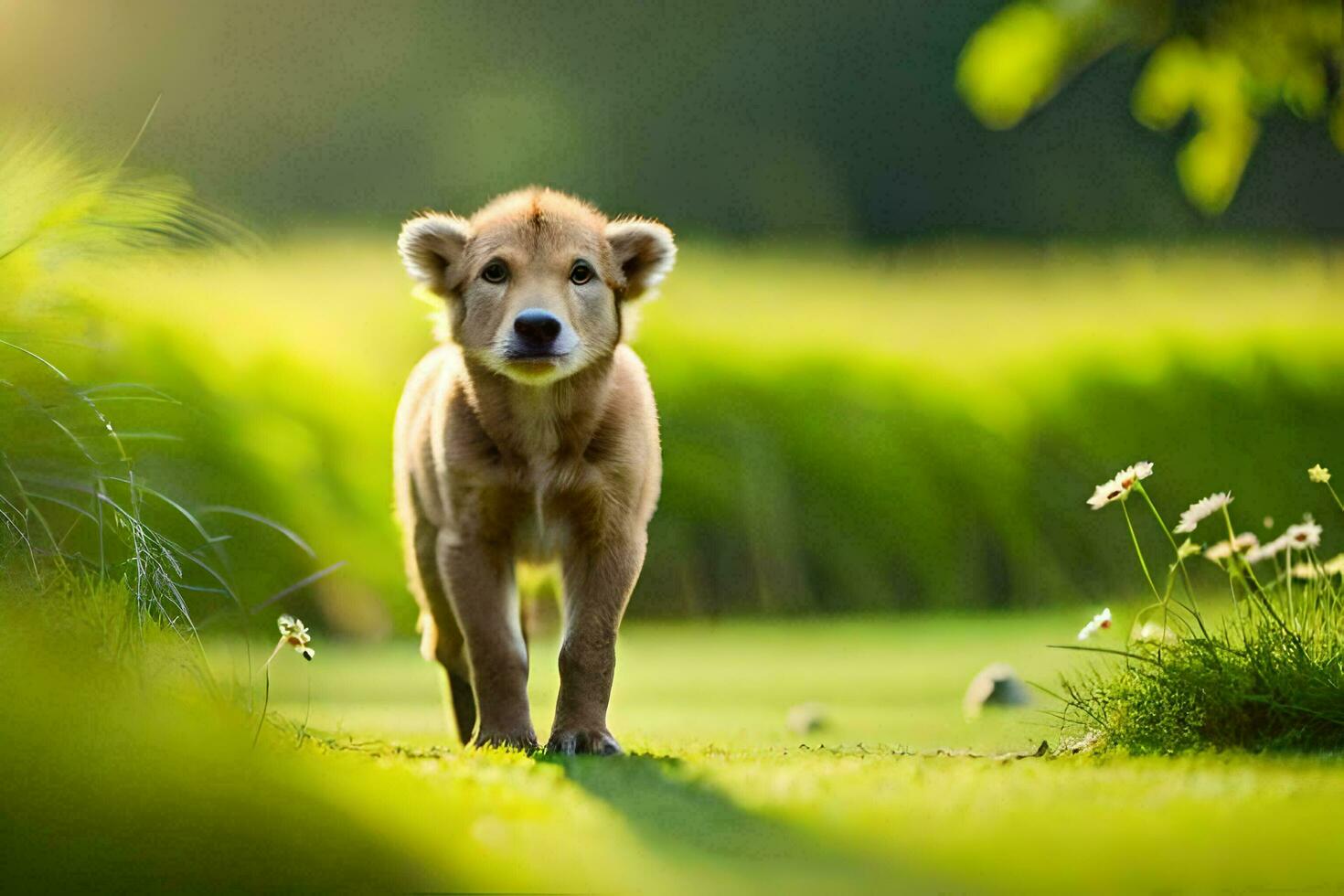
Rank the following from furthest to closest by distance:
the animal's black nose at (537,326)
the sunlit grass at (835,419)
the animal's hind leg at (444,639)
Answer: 1. the sunlit grass at (835,419)
2. the animal's hind leg at (444,639)
3. the animal's black nose at (537,326)

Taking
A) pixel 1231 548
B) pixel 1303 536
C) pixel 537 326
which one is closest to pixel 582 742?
pixel 537 326

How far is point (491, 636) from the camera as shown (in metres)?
3.34

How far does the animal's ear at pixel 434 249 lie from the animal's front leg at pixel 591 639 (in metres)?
0.69

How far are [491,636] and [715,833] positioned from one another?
114 cm

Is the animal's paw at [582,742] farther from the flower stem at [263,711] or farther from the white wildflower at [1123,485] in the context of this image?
the white wildflower at [1123,485]

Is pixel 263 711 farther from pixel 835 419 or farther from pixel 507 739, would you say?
pixel 835 419

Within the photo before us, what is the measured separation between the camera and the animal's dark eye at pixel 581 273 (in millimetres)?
3459

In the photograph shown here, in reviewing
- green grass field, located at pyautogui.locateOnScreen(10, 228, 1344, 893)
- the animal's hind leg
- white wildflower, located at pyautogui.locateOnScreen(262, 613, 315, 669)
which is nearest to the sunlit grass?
green grass field, located at pyautogui.locateOnScreen(10, 228, 1344, 893)

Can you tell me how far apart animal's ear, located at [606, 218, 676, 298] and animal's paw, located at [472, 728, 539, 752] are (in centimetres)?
100

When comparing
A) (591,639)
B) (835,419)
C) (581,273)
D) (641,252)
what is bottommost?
(591,639)

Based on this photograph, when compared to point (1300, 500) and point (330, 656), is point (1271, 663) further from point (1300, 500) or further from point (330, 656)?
point (1300, 500)

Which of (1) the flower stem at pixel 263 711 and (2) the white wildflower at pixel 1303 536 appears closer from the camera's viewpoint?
(1) the flower stem at pixel 263 711

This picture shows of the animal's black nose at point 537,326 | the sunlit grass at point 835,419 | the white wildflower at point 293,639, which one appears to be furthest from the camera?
the sunlit grass at point 835,419

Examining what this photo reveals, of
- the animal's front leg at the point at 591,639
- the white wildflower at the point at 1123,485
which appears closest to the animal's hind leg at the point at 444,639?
the animal's front leg at the point at 591,639
